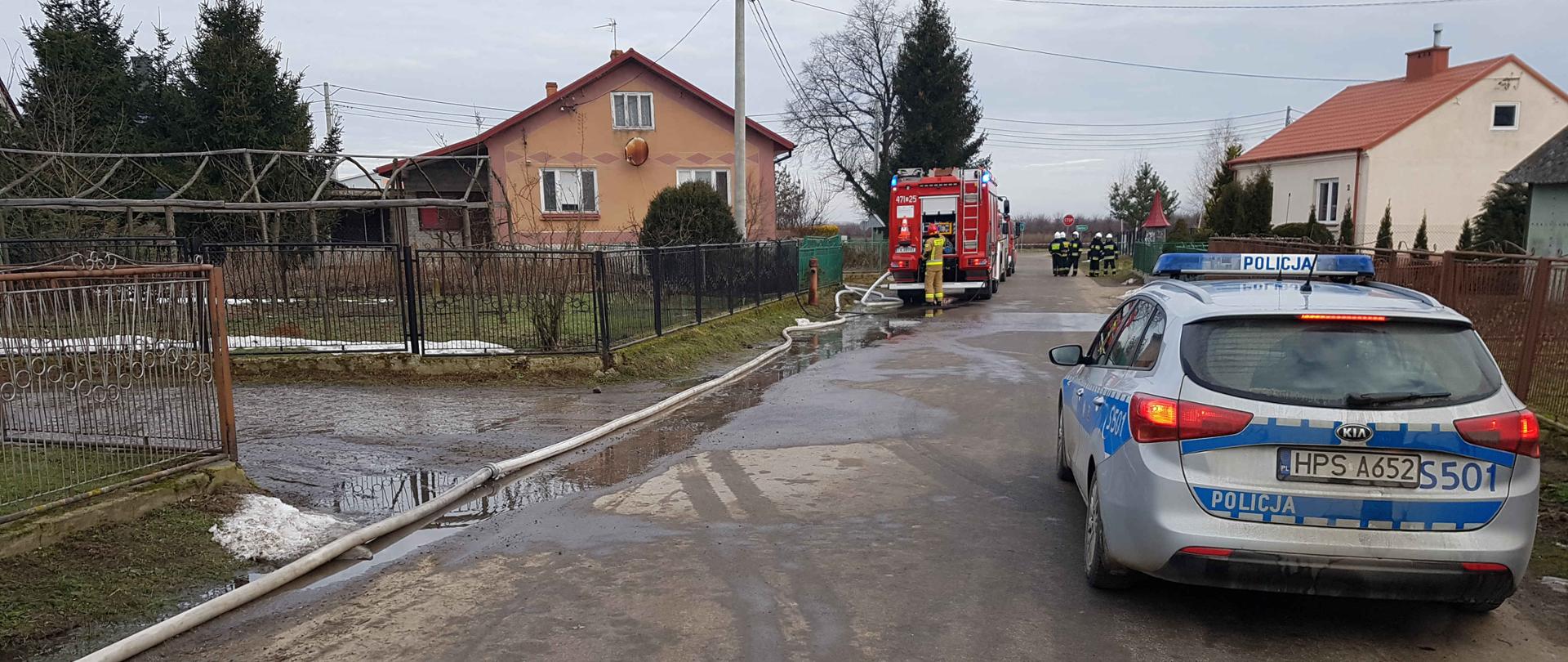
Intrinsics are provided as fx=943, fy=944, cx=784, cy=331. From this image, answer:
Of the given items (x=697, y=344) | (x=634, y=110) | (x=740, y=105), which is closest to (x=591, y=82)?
(x=634, y=110)

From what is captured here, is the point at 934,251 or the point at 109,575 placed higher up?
the point at 934,251

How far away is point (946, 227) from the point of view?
978 inches

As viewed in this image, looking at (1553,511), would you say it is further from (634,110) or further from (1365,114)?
(1365,114)

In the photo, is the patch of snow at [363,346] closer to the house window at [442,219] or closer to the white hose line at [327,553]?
the white hose line at [327,553]

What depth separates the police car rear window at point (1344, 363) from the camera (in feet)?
13.0

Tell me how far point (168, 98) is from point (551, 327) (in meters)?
21.4

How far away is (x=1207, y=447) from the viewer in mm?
4039

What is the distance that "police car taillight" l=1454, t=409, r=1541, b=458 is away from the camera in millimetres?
3852

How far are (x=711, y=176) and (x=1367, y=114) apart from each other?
79.0ft

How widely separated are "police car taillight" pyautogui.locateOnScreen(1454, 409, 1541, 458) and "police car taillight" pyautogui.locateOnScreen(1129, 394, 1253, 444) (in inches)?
33.2

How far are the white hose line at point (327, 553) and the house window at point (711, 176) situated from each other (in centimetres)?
2126

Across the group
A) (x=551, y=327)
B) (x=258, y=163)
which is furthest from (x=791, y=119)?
(x=551, y=327)

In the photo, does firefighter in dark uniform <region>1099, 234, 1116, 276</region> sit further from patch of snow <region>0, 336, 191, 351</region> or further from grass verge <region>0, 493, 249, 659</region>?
grass verge <region>0, 493, 249, 659</region>

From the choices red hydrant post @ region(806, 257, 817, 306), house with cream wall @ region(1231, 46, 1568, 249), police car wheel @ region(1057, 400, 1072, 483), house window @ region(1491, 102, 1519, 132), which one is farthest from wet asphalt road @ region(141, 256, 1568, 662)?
house window @ region(1491, 102, 1519, 132)
